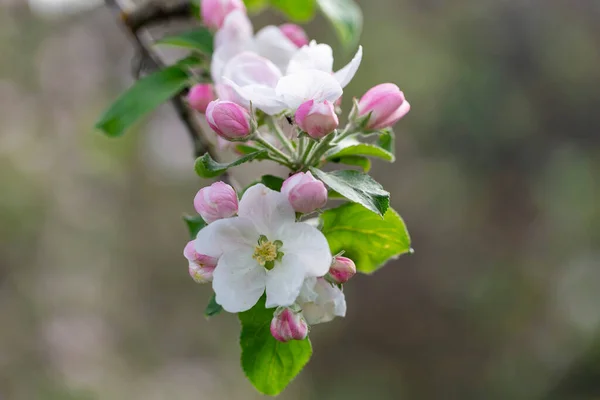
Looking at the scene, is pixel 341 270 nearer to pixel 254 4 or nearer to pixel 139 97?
pixel 139 97

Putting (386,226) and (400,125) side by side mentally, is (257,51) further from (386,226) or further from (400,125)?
(400,125)

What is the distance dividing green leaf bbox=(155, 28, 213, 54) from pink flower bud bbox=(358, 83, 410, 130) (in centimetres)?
29

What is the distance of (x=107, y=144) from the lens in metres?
3.06

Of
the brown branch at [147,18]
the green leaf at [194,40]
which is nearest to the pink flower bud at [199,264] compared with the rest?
the green leaf at [194,40]

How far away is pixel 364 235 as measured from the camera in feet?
2.02

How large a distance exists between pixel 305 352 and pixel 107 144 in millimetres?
2677

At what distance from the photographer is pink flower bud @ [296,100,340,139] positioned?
1.68 feet

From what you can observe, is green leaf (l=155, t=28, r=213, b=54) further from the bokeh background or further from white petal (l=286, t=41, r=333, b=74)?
the bokeh background

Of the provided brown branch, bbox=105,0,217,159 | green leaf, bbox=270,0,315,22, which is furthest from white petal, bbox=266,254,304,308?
green leaf, bbox=270,0,315,22

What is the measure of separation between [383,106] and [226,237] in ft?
0.64

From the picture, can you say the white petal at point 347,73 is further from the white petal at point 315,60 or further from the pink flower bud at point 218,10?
the pink flower bud at point 218,10

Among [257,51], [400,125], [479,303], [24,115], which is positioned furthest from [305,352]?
[400,125]

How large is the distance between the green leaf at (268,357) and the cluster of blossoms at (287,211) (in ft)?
0.12

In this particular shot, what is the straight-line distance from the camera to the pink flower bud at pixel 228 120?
0.55m
